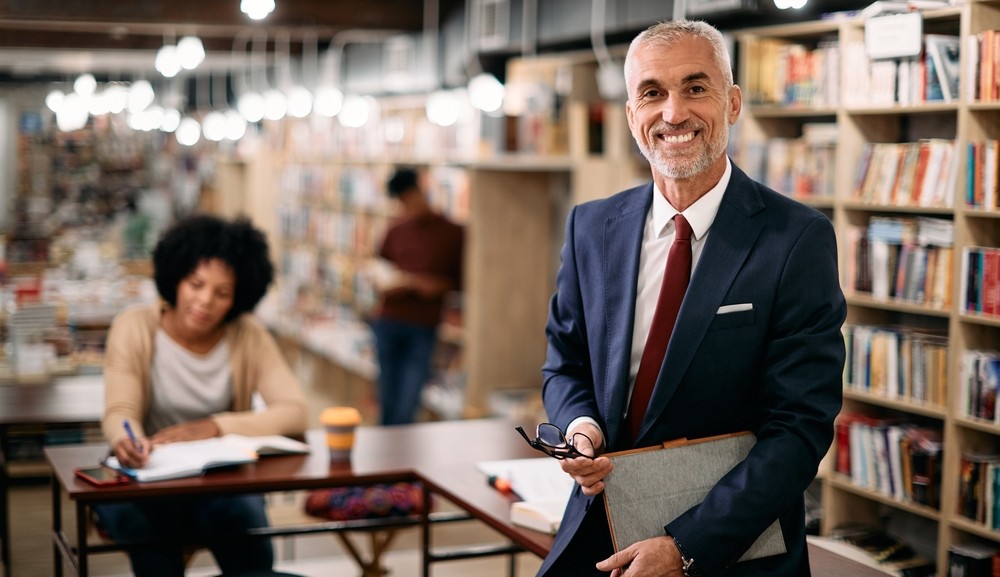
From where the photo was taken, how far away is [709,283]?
81.2 inches

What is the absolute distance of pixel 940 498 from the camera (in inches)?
168

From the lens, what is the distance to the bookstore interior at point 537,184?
4.16m

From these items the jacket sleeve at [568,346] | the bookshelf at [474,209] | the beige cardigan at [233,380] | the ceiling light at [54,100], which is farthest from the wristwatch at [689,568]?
the ceiling light at [54,100]

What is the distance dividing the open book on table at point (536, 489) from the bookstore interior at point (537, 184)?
1.66 m

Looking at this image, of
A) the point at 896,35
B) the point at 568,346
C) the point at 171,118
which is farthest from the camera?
the point at 171,118

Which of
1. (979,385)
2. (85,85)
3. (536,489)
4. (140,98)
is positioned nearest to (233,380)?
(536,489)

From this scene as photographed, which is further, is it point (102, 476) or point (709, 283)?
point (102, 476)

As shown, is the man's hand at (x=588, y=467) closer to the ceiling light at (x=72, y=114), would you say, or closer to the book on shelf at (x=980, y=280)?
the book on shelf at (x=980, y=280)

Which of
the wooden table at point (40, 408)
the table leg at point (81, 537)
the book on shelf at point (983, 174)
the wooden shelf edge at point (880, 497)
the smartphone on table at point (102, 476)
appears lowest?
the wooden shelf edge at point (880, 497)

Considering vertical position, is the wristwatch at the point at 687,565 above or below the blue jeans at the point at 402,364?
above

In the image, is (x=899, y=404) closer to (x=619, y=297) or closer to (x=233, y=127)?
(x=619, y=297)

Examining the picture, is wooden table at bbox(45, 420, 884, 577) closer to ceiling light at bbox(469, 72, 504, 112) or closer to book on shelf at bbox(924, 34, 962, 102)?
book on shelf at bbox(924, 34, 962, 102)

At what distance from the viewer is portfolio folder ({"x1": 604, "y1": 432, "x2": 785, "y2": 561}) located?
2.04m

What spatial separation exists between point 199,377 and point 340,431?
1.98 ft
